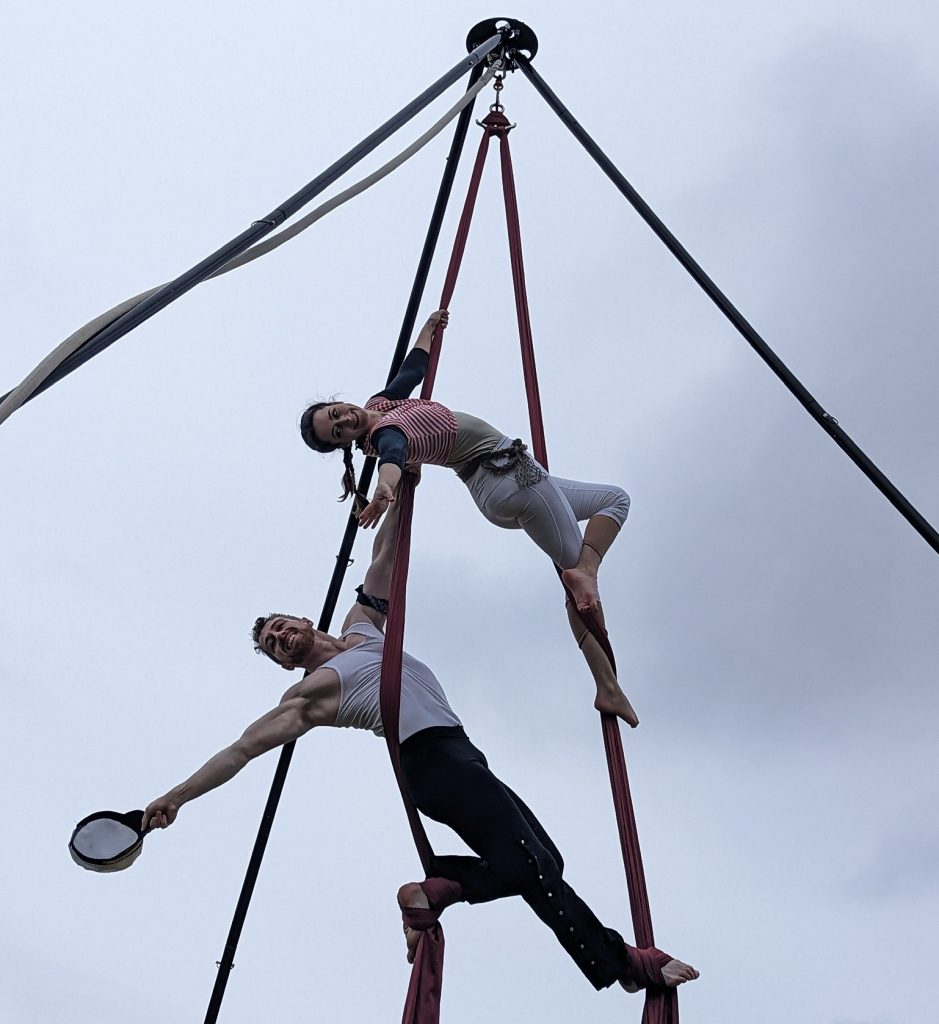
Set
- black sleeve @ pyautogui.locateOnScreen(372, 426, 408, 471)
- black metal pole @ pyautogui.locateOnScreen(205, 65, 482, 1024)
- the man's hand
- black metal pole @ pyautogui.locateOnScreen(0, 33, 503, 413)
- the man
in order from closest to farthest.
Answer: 1. black metal pole @ pyautogui.locateOnScreen(0, 33, 503, 413)
2. the man's hand
3. the man
4. black sleeve @ pyautogui.locateOnScreen(372, 426, 408, 471)
5. black metal pole @ pyautogui.locateOnScreen(205, 65, 482, 1024)

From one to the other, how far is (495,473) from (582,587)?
1.57 ft

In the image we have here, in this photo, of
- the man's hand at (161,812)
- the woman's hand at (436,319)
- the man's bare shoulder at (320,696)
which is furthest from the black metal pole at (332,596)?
the man's hand at (161,812)

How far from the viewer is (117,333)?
117 inches

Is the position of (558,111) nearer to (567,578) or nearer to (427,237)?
(427,237)

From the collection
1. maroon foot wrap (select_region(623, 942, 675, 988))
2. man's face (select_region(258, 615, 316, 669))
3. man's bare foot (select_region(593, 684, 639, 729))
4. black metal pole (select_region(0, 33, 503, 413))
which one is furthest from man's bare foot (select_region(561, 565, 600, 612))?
black metal pole (select_region(0, 33, 503, 413))

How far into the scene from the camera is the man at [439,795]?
3674mm

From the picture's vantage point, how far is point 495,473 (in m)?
4.53

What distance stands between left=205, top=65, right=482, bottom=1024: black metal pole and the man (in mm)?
1329

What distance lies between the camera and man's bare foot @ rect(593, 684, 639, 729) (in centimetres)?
462

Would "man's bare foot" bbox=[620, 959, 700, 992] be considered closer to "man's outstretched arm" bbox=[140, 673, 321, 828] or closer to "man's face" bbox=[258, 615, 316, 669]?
"man's outstretched arm" bbox=[140, 673, 321, 828]

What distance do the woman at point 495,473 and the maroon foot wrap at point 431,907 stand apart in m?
1.19

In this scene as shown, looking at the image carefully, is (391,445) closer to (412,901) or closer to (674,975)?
(412,901)

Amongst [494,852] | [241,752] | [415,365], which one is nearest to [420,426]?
[415,365]

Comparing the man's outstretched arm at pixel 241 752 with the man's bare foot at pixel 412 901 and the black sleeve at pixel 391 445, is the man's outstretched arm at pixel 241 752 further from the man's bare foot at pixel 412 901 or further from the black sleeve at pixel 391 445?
the black sleeve at pixel 391 445
